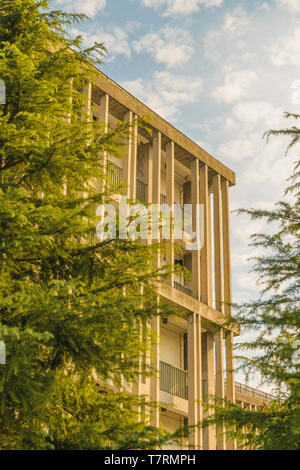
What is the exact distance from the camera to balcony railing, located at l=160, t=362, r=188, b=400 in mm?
22141

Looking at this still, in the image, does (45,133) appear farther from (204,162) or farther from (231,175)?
(231,175)

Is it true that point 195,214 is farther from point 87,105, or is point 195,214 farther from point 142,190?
point 87,105

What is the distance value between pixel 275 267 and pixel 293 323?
141 centimetres

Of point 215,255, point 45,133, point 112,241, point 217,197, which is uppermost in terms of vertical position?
point 217,197

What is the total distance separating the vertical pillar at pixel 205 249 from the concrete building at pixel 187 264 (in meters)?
0.04

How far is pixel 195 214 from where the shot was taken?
2544 cm

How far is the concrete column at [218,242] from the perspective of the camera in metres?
24.7

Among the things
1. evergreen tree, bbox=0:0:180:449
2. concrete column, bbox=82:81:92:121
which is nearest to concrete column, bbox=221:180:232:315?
concrete column, bbox=82:81:92:121

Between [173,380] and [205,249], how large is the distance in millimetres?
5025

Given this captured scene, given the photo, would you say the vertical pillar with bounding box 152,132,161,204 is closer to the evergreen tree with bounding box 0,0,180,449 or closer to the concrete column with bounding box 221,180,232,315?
the concrete column with bounding box 221,180,232,315

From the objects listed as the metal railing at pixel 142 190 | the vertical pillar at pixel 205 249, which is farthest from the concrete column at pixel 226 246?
the metal railing at pixel 142 190

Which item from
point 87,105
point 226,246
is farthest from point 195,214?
point 87,105

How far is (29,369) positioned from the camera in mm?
7516

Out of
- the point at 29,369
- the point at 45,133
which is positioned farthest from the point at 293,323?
the point at 45,133
